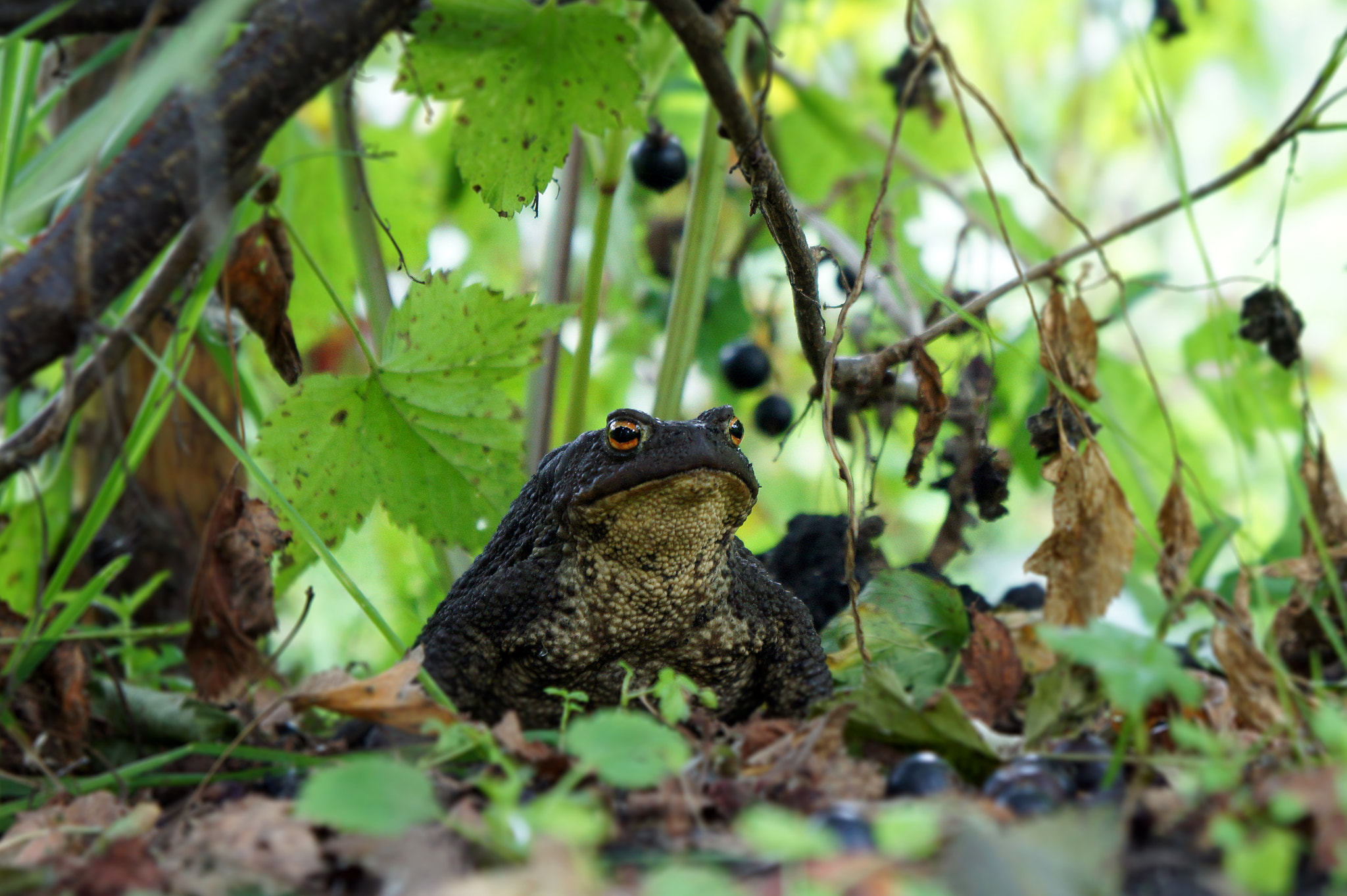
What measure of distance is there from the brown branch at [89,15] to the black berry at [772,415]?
166 centimetres

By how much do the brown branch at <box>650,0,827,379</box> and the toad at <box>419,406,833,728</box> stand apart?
41 cm

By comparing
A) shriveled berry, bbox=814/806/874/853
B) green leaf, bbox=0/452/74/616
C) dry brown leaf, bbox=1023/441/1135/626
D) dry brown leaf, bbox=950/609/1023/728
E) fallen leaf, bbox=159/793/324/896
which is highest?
dry brown leaf, bbox=1023/441/1135/626

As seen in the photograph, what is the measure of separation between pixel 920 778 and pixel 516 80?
1.38m

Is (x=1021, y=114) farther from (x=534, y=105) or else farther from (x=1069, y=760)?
(x=1069, y=760)

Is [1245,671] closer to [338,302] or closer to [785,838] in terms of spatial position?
[785,838]

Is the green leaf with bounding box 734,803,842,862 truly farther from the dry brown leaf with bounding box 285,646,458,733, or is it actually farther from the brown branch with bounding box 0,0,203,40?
the brown branch with bounding box 0,0,203,40

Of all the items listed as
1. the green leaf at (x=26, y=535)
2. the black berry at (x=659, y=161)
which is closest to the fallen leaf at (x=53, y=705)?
the green leaf at (x=26, y=535)

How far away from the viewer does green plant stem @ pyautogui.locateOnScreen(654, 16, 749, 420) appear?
2.49 meters

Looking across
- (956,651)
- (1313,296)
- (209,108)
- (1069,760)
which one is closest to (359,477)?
(209,108)

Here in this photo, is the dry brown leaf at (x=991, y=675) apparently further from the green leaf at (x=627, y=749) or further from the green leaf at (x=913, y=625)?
the green leaf at (x=627, y=749)

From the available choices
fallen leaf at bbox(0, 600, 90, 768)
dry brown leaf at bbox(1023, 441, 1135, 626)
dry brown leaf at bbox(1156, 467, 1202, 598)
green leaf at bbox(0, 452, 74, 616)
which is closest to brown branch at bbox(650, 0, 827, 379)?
dry brown leaf at bbox(1023, 441, 1135, 626)

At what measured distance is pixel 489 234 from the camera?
12.3 feet

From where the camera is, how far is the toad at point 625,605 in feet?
6.82

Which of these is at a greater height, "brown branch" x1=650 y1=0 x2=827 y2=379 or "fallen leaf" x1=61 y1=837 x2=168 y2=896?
"brown branch" x1=650 y1=0 x2=827 y2=379
